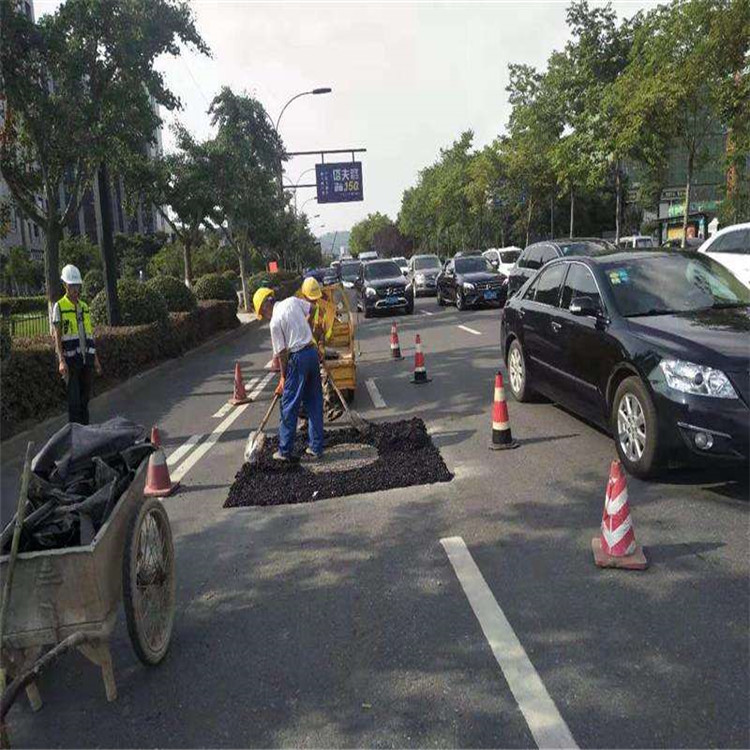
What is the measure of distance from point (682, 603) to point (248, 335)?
19.5 meters

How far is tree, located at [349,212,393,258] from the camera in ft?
461

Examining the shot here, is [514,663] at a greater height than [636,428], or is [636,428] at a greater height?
[636,428]

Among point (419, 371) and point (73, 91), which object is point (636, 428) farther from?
point (73, 91)

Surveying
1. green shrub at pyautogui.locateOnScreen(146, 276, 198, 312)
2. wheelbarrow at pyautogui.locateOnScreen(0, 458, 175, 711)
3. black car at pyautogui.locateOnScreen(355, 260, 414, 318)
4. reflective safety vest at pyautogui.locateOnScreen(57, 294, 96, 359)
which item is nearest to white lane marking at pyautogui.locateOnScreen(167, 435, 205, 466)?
reflective safety vest at pyautogui.locateOnScreen(57, 294, 96, 359)

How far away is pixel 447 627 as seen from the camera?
3.61 metres

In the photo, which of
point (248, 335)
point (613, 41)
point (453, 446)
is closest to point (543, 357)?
point (453, 446)

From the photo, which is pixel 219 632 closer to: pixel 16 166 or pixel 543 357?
pixel 543 357

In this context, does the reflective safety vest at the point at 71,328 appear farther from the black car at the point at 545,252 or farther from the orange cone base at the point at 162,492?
the black car at the point at 545,252

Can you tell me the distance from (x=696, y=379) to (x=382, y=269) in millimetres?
20412

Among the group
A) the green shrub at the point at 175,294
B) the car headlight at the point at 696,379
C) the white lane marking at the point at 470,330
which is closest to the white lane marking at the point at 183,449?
the car headlight at the point at 696,379

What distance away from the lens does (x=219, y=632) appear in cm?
378

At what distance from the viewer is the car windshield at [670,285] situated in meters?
6.07

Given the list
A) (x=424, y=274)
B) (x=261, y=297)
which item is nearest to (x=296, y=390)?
(x=261, y=297)

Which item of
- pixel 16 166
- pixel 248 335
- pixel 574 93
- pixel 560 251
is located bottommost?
pixel 248 335
